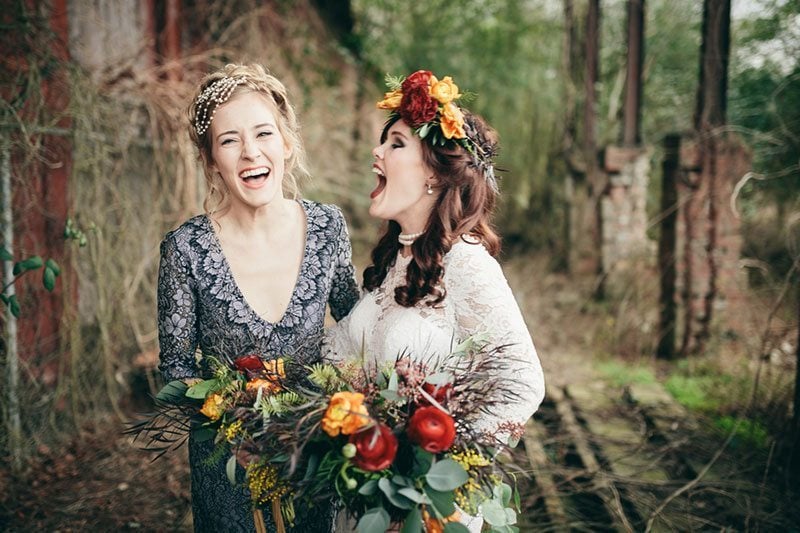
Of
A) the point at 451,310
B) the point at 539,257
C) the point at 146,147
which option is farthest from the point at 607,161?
the point at 451,310

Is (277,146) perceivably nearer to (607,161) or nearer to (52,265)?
(52,265)

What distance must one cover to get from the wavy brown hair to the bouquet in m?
0.40

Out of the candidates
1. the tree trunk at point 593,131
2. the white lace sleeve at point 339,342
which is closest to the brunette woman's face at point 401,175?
the white lace sleeve at point 339,342

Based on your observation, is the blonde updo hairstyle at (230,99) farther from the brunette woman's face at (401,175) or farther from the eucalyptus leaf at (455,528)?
the eucalyptus leaf at (455,528)

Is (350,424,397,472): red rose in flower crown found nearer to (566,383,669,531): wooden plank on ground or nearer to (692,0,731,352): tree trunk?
(566,383,669,531): wooden plank on ground

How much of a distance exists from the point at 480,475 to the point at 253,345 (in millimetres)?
969

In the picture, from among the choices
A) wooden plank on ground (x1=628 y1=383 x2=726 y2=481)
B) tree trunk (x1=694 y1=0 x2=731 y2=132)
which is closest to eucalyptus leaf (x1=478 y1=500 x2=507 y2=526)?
wooden plank on ground (x1=628 y1=383 x2=726 y2=481)

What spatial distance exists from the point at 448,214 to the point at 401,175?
22cm

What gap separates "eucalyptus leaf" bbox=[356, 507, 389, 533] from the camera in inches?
60.1

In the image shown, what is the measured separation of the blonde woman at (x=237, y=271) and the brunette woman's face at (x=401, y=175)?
1.12 feet

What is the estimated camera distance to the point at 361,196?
909 cm

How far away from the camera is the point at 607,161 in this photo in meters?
8.21

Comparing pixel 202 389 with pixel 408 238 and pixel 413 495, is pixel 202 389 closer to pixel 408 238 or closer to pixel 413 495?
pixel 413 495

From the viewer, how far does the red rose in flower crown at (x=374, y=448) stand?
1500 mm
